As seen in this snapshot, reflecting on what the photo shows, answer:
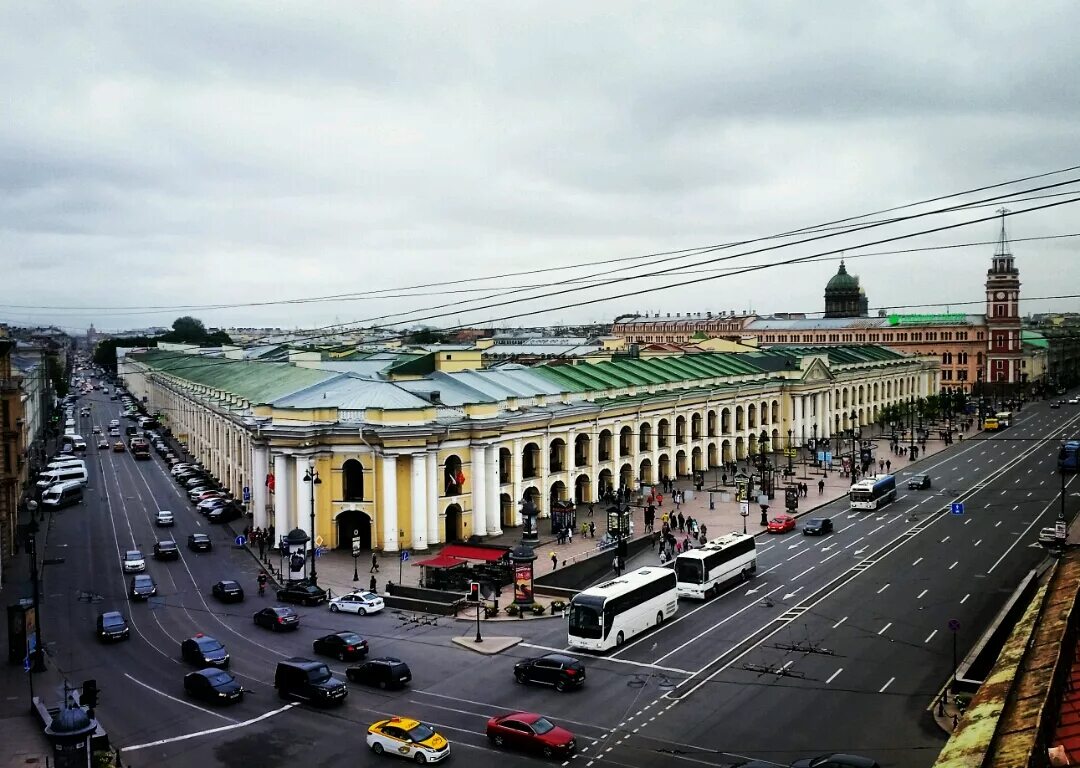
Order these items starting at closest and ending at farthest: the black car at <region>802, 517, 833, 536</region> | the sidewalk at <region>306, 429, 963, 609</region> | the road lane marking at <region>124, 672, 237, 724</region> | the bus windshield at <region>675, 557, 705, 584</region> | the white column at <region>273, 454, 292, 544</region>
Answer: the road lane marking at <region>124, 672, 237, 724</region>
the bus windshield at <region>675, 557, 705, 584</region>
the sidewalk at <region>306, 429, 963, 609</region>
the white column at <region>273, 454, 292, 544</region>
the black car at <region>802, 517, 833, 536</region>

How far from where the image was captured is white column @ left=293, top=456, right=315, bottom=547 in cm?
4644

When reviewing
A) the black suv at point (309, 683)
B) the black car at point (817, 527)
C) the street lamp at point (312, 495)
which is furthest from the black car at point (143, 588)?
the black car at point (817, 527)

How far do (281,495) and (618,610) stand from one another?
22714mm

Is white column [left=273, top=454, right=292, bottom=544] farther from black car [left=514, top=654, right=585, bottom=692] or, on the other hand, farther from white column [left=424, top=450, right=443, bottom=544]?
black car [left=514, top=654, right=585, bottom=692]

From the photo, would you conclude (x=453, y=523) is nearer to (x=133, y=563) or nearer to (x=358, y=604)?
(x=358, y=604)

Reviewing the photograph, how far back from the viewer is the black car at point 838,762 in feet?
62.9

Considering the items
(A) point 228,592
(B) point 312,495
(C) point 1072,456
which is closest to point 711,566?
Result: (B) point 312,495

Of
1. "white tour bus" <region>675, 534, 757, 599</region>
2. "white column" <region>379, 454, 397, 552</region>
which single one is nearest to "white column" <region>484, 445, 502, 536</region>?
"white column" <region>379, 454, 397, 552</region>

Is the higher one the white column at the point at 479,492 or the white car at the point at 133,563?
the white column at the point at 479,492

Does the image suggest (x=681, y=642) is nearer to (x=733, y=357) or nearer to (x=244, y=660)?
(x=244, y=660)

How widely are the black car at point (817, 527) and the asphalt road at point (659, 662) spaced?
2.36ft

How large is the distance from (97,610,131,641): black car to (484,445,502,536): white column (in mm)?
20537

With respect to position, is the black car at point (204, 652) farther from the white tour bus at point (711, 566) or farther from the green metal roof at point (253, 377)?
the green metal roof at point (253, 377)

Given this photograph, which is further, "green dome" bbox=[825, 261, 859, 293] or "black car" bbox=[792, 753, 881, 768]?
"green dome" bbox=[825, 261, 859, 293]
